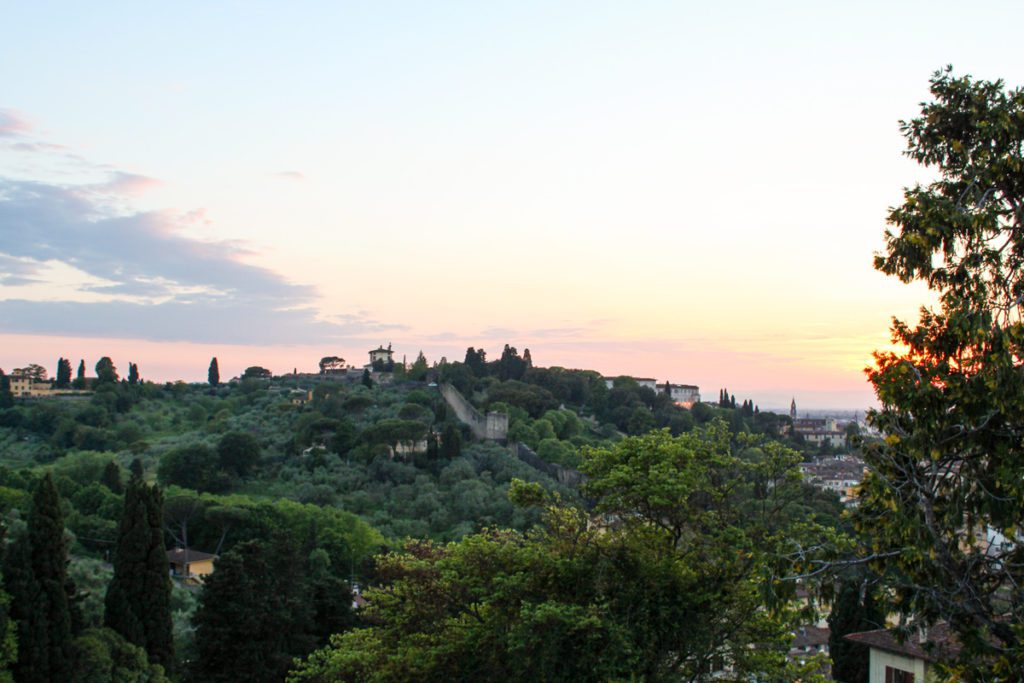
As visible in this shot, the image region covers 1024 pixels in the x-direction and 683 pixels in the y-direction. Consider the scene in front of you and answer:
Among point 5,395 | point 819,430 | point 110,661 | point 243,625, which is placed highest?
point 5,395

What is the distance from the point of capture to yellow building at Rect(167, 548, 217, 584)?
39656 mm

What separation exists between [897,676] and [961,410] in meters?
13.9

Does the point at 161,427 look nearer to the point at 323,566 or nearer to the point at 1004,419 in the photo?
the point at 323,566

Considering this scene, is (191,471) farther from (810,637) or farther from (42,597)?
(810,637)

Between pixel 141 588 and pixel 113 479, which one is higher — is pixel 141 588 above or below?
above

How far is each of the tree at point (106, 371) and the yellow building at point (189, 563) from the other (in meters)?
47.4

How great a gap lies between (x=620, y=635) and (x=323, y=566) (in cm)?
2672

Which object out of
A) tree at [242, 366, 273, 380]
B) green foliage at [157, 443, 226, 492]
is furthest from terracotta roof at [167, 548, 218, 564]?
tree at [242, 366, 273, 380]

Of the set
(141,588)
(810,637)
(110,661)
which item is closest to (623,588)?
(110,661)

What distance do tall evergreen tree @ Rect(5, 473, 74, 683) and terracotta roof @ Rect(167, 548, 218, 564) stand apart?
21.4 meters

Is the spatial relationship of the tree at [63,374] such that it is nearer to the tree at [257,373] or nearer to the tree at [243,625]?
the tree at [257,373]

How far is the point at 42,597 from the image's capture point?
19.0 metres

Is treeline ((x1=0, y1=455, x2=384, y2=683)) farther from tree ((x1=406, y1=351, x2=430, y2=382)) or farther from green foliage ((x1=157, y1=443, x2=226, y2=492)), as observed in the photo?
tree ((x1=406, y1=351, x2=430, y2=382))

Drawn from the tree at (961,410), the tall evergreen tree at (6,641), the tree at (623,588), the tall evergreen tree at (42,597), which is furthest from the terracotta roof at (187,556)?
the tree at (961,410)
